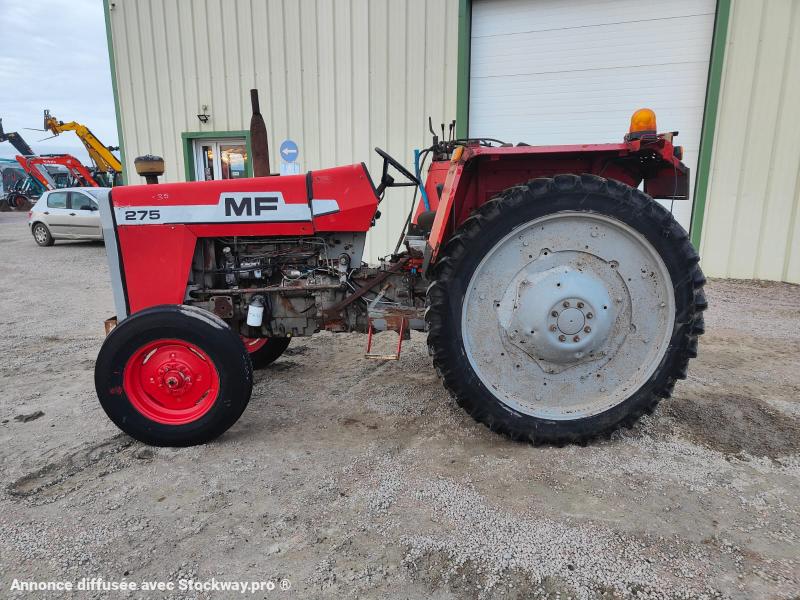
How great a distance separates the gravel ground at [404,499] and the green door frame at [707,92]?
12.6ft

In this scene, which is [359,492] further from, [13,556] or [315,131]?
[315,131]

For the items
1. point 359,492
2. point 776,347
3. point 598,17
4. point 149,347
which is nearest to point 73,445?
point 149,347

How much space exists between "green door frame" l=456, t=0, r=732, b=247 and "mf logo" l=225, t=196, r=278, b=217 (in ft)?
16.5

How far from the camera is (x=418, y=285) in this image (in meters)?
2.87

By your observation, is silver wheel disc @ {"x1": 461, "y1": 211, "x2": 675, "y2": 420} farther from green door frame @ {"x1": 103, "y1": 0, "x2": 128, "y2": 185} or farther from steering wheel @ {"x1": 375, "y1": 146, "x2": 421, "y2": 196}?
green door frame @ {"x1": 103, "y1": 0, "x2": 128, "y2": 185}

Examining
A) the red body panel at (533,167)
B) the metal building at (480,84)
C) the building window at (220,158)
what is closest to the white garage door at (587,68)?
the metal building at (480,84)

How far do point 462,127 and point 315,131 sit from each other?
2.26m

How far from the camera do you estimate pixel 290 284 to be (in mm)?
2707

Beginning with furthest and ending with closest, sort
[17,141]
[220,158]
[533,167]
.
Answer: [17,141], [220,158], [533,167]

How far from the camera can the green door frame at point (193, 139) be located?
7.88 metres

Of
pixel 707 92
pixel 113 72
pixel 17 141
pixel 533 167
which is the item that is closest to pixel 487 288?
pixel 533 167

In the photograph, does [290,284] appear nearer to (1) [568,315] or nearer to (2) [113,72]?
(1) [568,315]

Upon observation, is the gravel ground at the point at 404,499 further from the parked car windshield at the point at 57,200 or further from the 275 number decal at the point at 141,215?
the parked car windshield at the point at 57,200

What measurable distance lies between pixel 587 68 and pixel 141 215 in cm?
608
